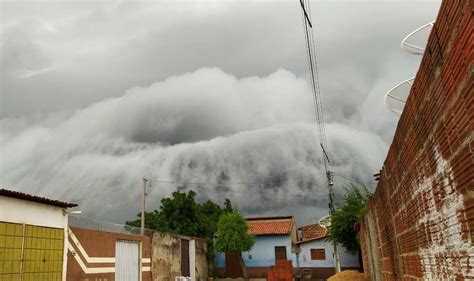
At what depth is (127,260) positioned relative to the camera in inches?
805

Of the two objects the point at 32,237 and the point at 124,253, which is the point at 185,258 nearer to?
the point at 124,253

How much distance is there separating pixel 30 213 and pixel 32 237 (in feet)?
2.56

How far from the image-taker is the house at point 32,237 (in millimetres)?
11922

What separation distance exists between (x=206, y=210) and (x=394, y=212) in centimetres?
3381

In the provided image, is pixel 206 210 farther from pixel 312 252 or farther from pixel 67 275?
pixel 67 275

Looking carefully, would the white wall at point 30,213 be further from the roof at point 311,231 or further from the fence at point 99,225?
the roof at point 311,231

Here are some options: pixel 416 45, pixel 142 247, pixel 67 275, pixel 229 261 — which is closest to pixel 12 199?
pixel 67 275

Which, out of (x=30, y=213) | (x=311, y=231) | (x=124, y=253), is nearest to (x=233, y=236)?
(x=124, y=253)

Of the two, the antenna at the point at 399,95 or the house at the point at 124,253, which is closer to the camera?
the antenna at the point at 399,95

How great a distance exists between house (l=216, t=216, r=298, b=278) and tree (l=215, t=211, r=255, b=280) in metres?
3.19

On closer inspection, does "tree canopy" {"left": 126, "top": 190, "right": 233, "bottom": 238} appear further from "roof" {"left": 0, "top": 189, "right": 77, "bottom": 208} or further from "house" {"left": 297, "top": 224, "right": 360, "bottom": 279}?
"roof" {"left": 0, "top": 189, "right": 77, "bottom": 208}

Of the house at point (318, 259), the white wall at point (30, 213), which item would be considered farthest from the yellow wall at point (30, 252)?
the house at point (318, 259)

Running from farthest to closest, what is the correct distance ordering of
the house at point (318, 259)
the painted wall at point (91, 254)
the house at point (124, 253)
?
the house at point (318, 259), the house at point (124, 253), the painted wall at point (91, 254)

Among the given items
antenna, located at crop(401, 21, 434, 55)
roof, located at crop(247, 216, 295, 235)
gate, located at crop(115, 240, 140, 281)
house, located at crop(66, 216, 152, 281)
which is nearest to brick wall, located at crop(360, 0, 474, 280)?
antenna, located at crop(401, 21, 434, 55)
